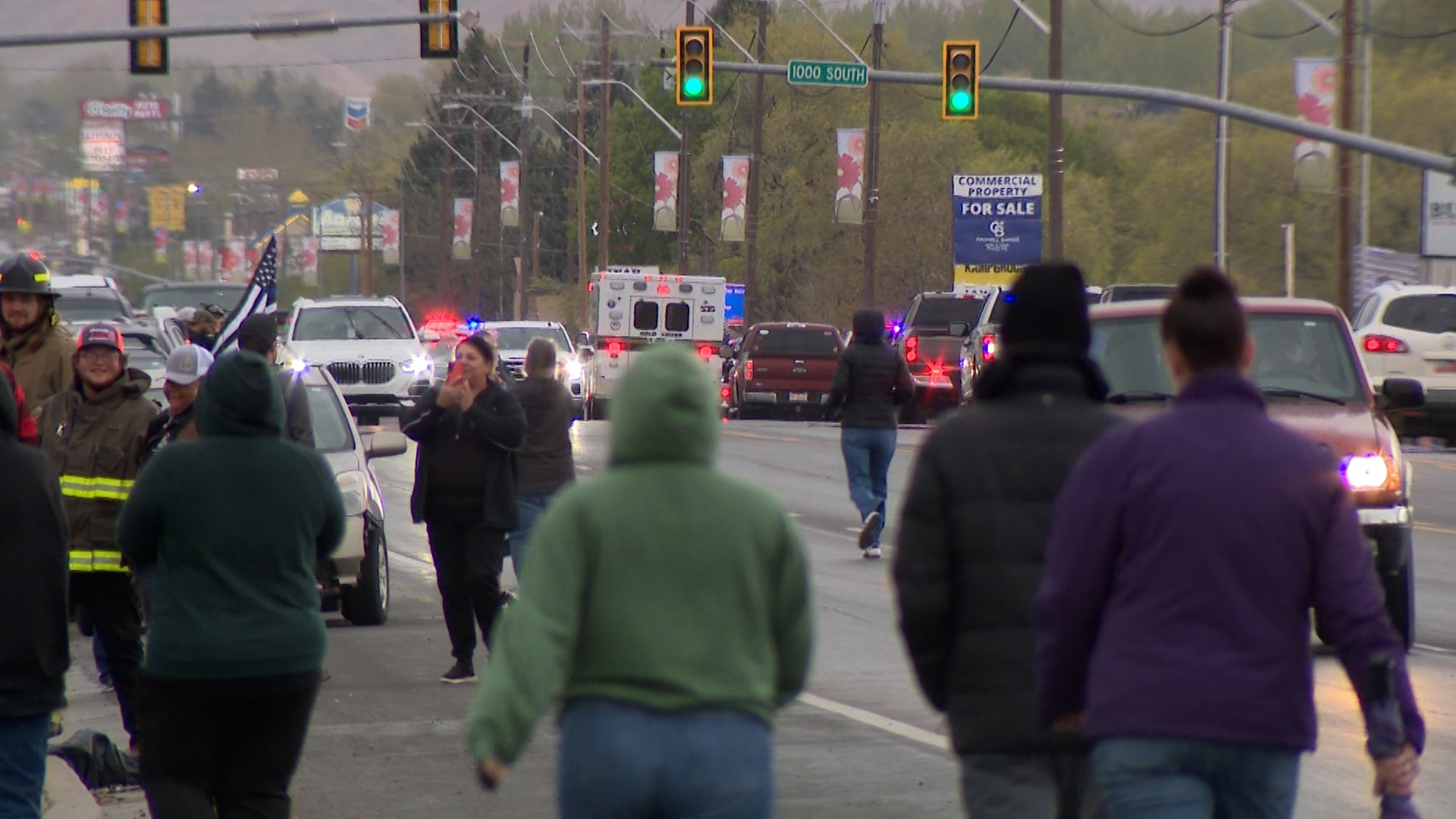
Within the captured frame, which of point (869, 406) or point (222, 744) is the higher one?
point (869, 406)

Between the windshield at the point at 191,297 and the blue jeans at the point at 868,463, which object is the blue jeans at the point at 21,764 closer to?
the blue jeans at the point at 868,463

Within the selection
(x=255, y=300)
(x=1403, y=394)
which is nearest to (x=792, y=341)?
(x=255, y=300)

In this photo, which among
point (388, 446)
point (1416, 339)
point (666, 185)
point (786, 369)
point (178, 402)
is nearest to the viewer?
point (178, 402)

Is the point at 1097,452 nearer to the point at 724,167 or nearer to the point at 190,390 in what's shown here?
the point at 190,390

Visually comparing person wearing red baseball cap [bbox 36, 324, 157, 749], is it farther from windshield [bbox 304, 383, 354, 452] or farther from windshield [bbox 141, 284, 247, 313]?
windshield [bbox 141, 284, 247, 313]

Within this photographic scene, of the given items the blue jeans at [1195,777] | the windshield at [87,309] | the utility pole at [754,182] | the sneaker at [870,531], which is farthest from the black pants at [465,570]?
the utility pole at [754,182]

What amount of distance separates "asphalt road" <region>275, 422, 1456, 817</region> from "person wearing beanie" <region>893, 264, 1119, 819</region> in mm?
3058

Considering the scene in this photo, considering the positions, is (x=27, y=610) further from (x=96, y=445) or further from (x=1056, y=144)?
(x=1056, y=144)

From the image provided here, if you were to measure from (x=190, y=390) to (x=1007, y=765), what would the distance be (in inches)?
205

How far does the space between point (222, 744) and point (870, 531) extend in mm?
10916

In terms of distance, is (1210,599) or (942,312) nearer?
(1210,599)

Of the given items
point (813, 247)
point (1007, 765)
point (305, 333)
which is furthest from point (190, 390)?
point (813, 247)

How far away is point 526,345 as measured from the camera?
40.9 metres

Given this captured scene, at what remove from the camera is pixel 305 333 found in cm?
3359
